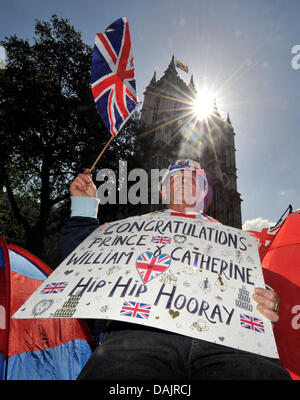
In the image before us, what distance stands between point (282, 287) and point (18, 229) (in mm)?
17559

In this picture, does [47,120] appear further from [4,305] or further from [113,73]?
[4,305]

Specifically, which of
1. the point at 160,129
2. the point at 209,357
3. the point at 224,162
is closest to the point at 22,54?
the point at 209,357

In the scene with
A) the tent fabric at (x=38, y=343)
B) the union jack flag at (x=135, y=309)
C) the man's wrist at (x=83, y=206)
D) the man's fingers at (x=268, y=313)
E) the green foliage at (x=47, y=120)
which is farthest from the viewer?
the green foliage at (x=47, y=120)

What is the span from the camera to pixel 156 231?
185 cm

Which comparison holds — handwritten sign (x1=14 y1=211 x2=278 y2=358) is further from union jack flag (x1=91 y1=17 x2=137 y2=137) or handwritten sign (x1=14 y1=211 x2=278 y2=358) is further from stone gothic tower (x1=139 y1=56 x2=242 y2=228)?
stone gothic tower (x1=139 y1=56 x2=242 y2=228)

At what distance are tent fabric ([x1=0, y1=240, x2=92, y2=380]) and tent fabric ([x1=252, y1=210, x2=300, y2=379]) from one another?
1844 mm

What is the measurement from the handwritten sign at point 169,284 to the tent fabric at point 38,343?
96cm

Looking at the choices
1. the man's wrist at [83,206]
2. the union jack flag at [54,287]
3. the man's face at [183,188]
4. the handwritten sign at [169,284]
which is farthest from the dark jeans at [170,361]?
the man's face at [183,188]

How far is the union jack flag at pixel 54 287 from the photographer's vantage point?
57.7 inches

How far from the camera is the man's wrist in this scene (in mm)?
2289

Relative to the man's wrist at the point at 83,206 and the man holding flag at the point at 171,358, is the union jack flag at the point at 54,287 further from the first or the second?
the man's wrist at the point at 83,206
